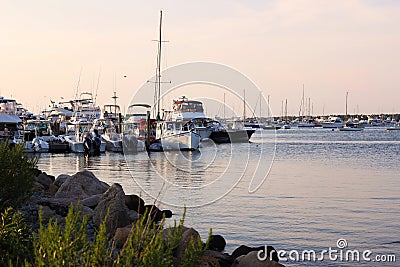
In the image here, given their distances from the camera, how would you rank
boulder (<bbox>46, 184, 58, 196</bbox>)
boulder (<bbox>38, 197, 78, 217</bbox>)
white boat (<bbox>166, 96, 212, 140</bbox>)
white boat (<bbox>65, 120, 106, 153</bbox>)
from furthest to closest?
1. white boat (<bbox>166, 96, 212, 140</bbox>)
2. white boat (<bbox>65, 120, 106, 153</bbox>)
3. boulder (<bbox>46, 184, 58, 196</bbox>)
4. boulder (<bbox>38, 197, 78, 217</bbox>)

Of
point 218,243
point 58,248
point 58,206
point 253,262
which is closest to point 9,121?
point 58,206

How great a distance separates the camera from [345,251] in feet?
49.3

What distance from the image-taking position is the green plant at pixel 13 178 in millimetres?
10898

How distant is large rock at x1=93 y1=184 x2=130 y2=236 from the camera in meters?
13.3

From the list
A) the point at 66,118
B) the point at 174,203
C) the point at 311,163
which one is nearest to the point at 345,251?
the point at 174,203

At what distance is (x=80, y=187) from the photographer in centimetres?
1911

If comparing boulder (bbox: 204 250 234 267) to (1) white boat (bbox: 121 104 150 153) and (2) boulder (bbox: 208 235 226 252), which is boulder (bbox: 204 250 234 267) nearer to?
(2) boulder (bbox: 208 235 226 252)

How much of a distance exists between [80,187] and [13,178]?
8.01 metres

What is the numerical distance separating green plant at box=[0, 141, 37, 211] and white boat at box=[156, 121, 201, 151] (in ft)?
148

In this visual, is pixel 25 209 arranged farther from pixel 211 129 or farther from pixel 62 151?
pixel 211 129

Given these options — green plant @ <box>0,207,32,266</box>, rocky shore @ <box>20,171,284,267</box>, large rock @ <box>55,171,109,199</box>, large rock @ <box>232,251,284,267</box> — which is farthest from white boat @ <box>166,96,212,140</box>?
green plant @ <box>0,207,32,266</box>

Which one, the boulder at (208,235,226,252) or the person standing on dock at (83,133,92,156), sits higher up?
the person standing on dock at (83,133,92,156)

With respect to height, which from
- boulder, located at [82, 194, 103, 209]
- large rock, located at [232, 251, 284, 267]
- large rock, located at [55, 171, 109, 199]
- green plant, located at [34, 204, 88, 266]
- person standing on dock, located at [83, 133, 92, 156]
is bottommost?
large rock, located at [232, 251, 284, 267]

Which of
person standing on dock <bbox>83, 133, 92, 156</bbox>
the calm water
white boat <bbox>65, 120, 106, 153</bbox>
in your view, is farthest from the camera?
white boat <bbox>65, 120, 106, 153</bbox>
